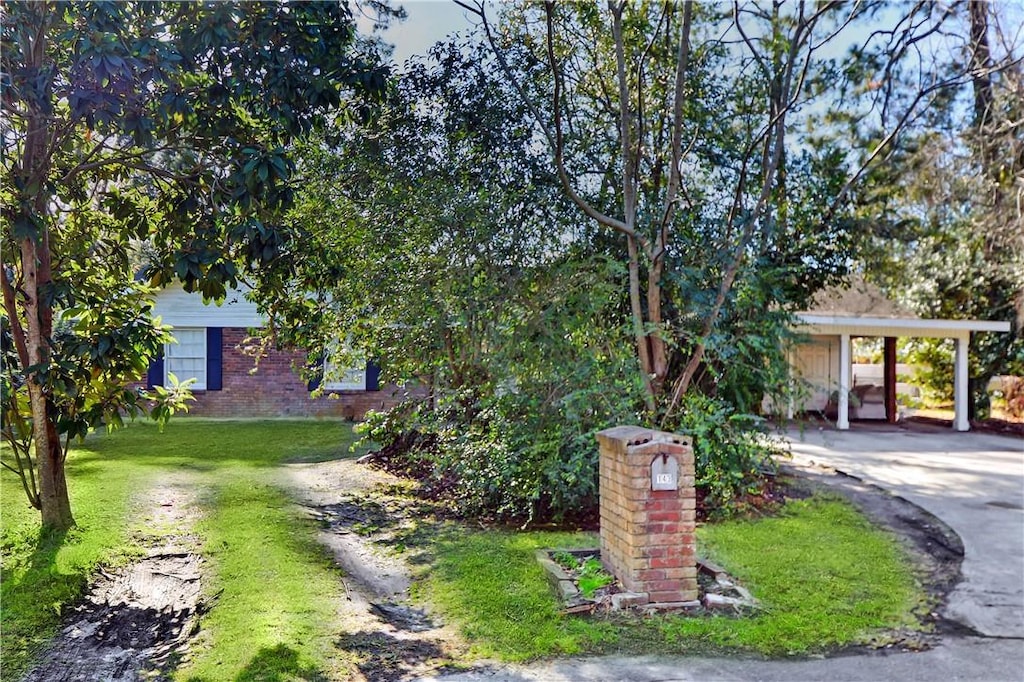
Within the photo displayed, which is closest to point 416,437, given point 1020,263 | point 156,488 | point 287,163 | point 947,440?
point 156,488

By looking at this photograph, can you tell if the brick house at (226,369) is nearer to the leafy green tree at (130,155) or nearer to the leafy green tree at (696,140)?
the leafy green tree at (696,140)

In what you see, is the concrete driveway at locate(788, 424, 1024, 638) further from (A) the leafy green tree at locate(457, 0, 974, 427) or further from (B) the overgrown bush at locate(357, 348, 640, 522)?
(B) the overgrown bush at locate(357, 348, 640, 522)

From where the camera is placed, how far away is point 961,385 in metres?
15.7

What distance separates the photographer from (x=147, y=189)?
255 inches

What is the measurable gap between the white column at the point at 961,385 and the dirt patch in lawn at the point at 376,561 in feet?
39.4

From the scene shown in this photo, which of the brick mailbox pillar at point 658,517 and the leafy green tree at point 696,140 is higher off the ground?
the leafy green tree at point 696,140

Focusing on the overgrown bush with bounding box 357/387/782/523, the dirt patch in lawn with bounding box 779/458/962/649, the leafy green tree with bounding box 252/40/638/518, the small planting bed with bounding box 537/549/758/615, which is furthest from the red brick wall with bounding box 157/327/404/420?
the small planting bed with bounding box 537/549/758/615

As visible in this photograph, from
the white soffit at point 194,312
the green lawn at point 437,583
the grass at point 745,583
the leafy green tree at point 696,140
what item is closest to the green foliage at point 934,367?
the leafy green tree at point 696,140

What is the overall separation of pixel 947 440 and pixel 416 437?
986 cm

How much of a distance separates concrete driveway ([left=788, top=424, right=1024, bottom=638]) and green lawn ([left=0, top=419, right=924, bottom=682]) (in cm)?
50

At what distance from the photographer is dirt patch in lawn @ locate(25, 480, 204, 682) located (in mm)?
4043

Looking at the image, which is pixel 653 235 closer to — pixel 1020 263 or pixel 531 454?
pixel 531 454

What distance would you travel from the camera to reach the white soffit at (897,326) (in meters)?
14.9

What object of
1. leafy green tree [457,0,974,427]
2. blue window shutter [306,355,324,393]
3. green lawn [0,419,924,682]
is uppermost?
leafy green tree [457,0,974,427]
